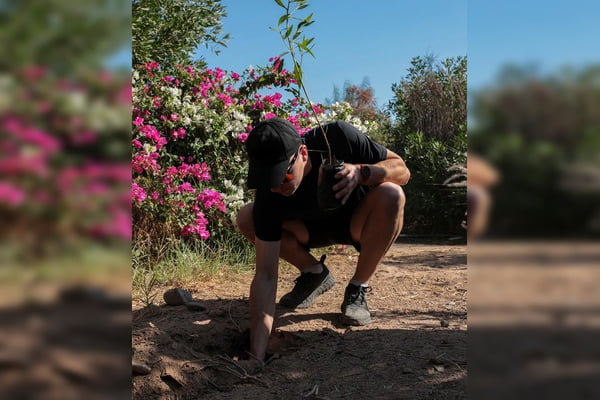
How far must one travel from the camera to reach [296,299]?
3150mm

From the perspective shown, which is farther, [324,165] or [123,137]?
[324,165]

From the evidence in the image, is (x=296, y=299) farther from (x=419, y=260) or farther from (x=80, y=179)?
(x=80, y=179)

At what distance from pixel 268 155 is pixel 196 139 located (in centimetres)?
277

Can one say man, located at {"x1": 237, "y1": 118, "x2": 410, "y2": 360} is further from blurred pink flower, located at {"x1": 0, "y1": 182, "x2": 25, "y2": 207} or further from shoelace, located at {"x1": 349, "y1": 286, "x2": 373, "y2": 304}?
blurred pink flower, located at {"x1": 0, "y1": 182, "x2": 25, "y2": 207}

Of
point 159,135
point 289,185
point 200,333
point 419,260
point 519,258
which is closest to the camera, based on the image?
point 519,258

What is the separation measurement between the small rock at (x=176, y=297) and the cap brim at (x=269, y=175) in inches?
44.1

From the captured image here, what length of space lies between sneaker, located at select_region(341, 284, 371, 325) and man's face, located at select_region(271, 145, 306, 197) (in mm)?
729

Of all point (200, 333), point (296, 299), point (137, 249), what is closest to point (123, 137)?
point (200, 333)

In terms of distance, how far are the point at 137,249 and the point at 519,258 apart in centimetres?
399

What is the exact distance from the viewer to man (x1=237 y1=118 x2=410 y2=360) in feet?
7.82

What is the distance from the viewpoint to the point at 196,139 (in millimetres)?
4953

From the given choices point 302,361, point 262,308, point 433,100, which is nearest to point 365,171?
point 262,308

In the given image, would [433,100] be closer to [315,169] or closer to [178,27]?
[178,27]

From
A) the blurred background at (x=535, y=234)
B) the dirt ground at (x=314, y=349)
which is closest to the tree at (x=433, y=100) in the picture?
the dirt ground at (x=314, y=349)
